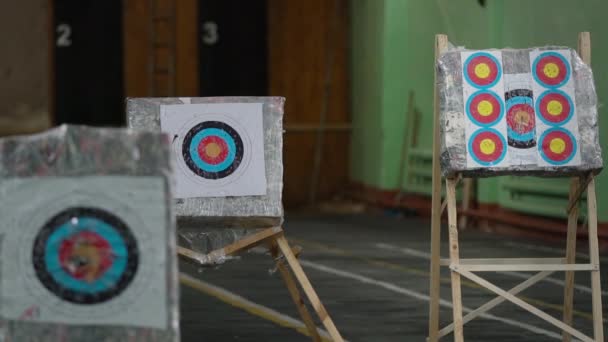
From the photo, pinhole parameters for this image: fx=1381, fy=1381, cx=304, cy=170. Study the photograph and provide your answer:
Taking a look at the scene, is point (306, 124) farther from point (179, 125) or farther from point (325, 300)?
point (179, 125)

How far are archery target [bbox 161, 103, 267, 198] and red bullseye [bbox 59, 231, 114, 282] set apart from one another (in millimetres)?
1427

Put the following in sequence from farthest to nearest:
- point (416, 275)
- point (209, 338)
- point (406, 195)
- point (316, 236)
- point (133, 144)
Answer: point (406, 195) < point (316, 236) < point (416, 275) < point (209, 338) < point (133, 144)

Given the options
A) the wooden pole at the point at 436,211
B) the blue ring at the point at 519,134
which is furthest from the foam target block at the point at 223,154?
the blue ring at the point at 519,134

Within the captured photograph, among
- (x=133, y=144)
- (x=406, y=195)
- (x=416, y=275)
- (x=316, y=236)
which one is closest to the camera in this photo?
(x=133, y=144)

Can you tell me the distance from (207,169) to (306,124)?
9948 mm

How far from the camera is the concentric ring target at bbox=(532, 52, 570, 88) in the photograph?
5543mm

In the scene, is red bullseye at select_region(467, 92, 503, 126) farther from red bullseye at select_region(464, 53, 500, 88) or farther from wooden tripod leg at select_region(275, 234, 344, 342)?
wooden tripod leg at select_region(275, 234, 344, 342)

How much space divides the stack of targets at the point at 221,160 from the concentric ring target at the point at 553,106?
1.05 meters

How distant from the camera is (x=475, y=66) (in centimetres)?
550

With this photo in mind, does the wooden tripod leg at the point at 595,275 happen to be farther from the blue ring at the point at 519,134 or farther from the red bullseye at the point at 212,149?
the red bullseye at the point at 212,149

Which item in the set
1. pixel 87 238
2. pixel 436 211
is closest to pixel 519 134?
pixel 436 211

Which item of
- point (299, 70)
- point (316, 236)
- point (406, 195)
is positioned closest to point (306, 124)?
point (299, 70)

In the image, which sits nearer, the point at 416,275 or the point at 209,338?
the point at 209,338

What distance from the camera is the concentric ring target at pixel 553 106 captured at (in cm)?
553
